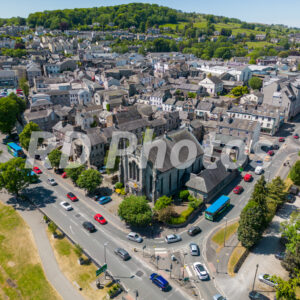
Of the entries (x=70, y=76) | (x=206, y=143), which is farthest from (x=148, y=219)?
(x=70, y=76)

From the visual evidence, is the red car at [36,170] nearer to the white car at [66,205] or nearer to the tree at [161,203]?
the white car at [66,205]

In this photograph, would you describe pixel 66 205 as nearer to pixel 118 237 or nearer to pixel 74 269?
pixel 118 237

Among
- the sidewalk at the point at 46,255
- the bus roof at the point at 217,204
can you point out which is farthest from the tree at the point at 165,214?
the sidewalk at the point at 46,255

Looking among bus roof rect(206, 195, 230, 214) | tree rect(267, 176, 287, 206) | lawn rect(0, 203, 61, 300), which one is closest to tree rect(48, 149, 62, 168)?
lawn rect(0, 203, 61, 300)

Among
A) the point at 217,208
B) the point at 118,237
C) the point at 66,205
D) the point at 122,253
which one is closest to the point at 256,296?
the point at 217,208

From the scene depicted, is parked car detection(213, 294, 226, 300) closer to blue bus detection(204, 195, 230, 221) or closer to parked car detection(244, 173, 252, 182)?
blue bus detection(204, 195, 230, 221)

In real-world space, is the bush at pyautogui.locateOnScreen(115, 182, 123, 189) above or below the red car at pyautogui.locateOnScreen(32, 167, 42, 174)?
above
